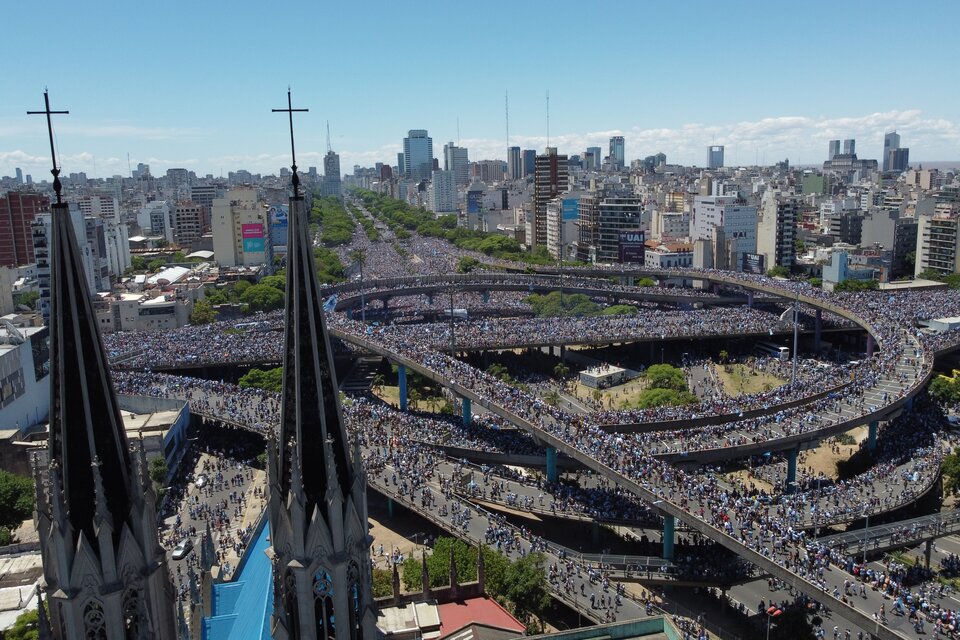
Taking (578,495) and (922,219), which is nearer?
(578,495)

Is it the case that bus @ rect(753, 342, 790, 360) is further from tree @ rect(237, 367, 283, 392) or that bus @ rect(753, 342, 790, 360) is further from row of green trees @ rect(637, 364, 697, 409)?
tree @ rect(237, 367, 283, 392)

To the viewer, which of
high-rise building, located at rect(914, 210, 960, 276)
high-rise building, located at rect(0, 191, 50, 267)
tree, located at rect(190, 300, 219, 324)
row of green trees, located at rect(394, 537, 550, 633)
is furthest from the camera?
high-rise building, located at rect(0, 191, 50, 267)

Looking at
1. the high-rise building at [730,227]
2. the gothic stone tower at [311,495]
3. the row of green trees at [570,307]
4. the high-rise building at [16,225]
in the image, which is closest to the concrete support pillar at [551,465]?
the gothic stone tower at [311,495]

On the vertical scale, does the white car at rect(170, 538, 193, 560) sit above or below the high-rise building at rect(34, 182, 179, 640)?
below

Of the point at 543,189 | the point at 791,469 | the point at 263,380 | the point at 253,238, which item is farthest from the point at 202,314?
the point at 543,189

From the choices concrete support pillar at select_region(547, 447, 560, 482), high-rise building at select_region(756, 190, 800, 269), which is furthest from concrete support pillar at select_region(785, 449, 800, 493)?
high-rise building at select_region(756, 190, 800, 269)

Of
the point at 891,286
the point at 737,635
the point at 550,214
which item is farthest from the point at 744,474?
the point at 550,214

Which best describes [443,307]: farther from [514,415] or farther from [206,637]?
[206,637]

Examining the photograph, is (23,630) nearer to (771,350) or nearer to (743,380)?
(743,380)
